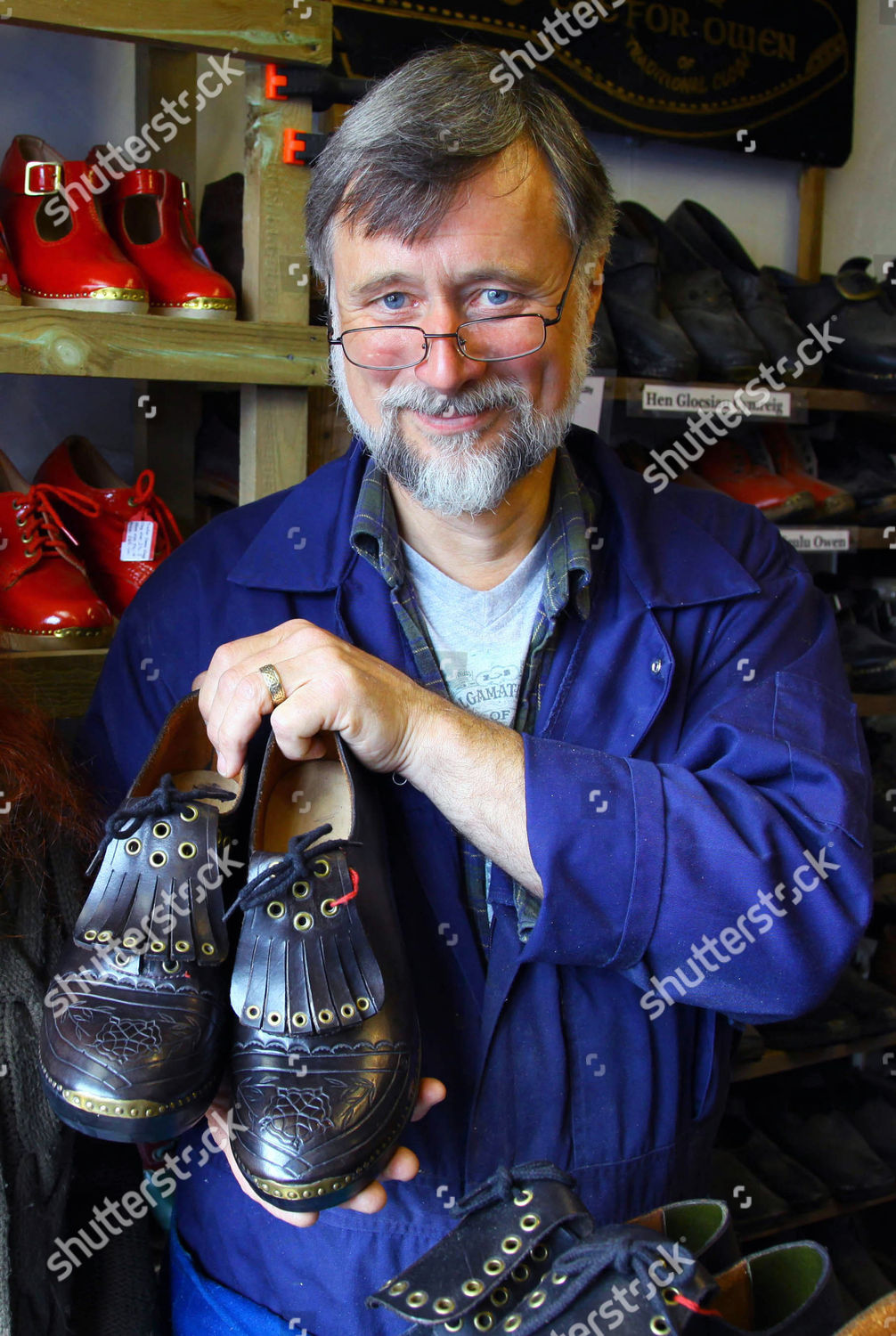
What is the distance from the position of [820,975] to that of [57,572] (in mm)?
875

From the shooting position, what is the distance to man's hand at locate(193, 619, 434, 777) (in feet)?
2.74

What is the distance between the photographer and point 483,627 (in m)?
1.05

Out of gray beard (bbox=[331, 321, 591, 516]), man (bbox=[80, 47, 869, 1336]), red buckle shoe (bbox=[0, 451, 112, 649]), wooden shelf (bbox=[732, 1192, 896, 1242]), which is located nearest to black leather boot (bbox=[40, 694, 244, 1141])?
man (bbox=[80, 47, 869, 1336])

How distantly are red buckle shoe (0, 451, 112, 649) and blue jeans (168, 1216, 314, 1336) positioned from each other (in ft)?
1.97

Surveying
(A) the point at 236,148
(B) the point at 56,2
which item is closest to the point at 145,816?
(B) the point at 56,2

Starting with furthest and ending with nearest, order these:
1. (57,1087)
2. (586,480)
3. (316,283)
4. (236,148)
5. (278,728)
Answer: (236,148) → (316,283) → (586,480) → (278,728) → (57,1087)

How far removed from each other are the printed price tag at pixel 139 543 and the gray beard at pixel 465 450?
1.45ft

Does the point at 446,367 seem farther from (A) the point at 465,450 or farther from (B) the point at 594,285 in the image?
(B) the point at 594,285

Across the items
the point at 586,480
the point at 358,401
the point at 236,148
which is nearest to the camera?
the point at 358,401

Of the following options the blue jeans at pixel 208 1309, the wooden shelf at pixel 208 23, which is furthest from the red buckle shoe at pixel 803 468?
the blue jeans at pixel 208 1309

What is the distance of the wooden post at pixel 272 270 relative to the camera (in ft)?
3.89

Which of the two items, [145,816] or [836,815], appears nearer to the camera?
[145,816]

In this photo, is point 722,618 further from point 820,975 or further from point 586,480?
point 820,975

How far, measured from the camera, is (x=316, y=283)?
1.43 m
